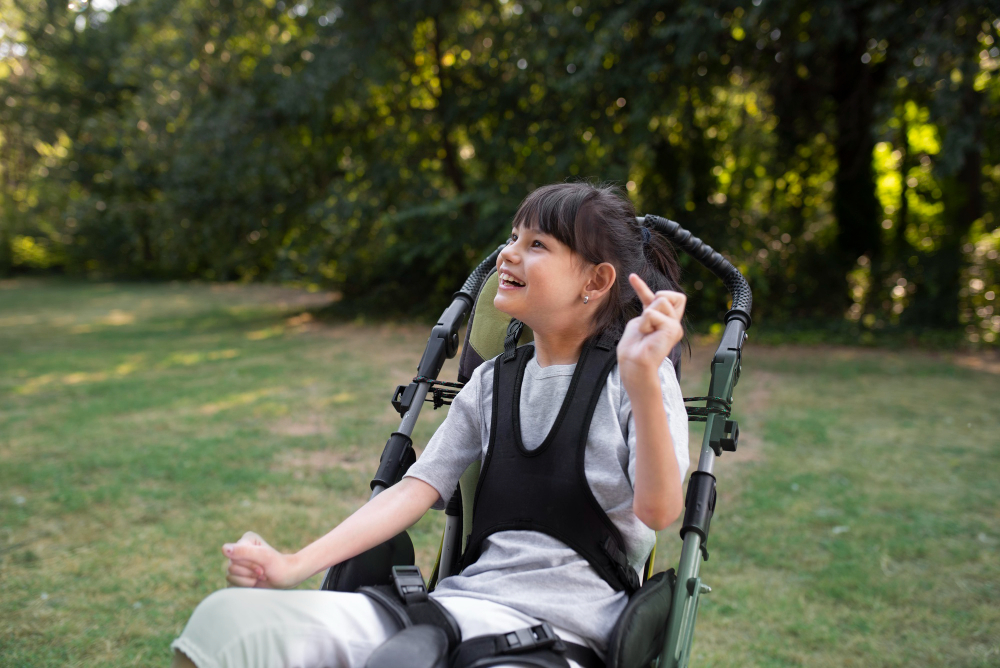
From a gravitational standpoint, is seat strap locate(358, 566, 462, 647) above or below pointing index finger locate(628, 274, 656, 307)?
below

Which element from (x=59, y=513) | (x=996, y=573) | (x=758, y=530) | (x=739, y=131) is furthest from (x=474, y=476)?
(x=739, y=131)

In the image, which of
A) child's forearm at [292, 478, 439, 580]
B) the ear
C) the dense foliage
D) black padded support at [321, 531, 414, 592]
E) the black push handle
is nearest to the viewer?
child's forearm at [292, 478, 439, 580]

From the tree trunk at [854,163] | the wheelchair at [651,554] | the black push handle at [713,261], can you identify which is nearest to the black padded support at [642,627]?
the wheelchair at [651,554]

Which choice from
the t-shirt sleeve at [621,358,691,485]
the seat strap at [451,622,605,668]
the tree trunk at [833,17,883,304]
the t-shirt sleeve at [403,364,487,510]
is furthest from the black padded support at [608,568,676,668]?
the tree trunk at [833,17,883,304]

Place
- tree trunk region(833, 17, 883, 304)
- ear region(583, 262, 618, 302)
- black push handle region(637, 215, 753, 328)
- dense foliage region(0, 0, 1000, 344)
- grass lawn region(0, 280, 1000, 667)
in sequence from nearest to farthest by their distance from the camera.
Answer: ear region(583, 262, 618, 302)
black push handle region(637, 215, 753, 328)
grass lawn region(0, 280, 1000, 667)
dense foliage region(0, 0, 1000, 344)
tree trunk region(833, 17, 883, 304)

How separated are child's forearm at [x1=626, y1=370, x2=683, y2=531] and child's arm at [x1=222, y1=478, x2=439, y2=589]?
0.54 m

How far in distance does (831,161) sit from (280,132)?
830cm

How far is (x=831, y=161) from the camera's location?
37.7 feet

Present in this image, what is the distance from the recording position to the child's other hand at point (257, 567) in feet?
4.63

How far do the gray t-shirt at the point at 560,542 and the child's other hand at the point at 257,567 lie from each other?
0.38 m

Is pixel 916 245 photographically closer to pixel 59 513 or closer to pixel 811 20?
pixel 811 20

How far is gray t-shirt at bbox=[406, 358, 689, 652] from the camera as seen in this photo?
1565 millimetres

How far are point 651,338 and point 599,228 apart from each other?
475mm

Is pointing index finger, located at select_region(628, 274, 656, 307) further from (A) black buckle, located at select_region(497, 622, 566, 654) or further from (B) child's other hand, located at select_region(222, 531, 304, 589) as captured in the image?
(B) child's other hand, located at select_region(222, 531, 304, 589)
